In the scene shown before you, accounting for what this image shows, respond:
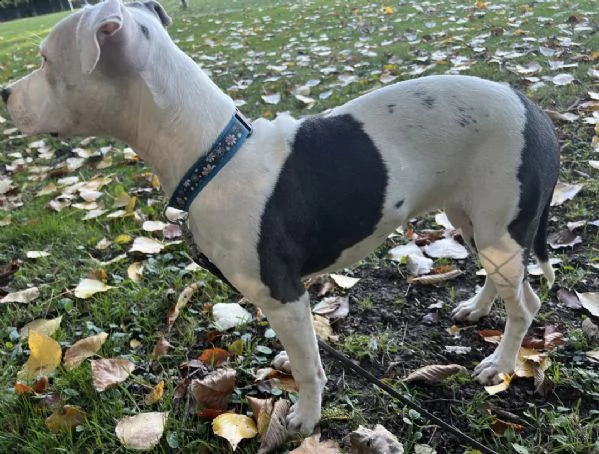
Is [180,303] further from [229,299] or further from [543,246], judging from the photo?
[543,246]

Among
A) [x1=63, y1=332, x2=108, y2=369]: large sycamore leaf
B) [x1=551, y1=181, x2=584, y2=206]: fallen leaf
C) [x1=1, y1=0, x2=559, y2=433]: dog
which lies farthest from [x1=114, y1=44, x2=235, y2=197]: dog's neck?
[x1=551, y1=181, x2=584, y2=206]: fallen leaf

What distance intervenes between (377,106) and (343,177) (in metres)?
0.33

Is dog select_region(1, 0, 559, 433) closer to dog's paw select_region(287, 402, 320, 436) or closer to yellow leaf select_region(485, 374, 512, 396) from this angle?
dog's paw select_region(287, 402, 320, 436)

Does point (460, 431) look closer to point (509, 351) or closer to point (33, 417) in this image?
Result: point (509, 351)

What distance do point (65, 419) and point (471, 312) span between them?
193cm

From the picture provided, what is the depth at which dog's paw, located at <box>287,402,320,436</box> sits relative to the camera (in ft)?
7.20

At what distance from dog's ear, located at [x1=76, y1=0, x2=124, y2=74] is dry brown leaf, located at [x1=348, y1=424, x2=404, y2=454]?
161 cm

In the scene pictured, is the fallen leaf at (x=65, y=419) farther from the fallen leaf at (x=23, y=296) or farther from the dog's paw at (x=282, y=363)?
the fallen leaf at (x=23, y=296)

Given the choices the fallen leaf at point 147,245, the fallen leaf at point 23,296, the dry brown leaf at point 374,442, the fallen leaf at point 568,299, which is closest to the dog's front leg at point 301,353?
the dry brown leaf at point 374,442

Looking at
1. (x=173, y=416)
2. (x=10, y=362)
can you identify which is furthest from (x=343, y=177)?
(x=10, y=362)

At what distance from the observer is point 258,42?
28.5 ft

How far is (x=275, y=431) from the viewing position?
7.07ft

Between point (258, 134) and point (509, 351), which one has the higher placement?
point (258, 134)

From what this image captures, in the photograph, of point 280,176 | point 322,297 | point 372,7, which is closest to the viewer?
point 280,176
